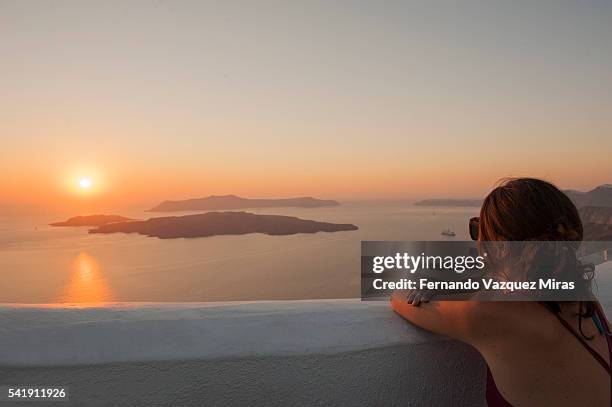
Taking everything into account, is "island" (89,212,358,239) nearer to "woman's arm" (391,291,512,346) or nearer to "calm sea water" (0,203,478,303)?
"calm sea water" (0,203,478,303)

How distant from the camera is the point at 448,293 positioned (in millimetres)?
1188

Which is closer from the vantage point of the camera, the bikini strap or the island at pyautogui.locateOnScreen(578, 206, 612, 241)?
the bikini strap

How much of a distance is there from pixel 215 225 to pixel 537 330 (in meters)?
16.2

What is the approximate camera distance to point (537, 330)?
1.00 meters

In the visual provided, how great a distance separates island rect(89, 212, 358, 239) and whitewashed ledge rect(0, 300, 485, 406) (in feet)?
47.3

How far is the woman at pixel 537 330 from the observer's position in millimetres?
993

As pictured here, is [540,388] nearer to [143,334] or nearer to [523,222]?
[523,222]

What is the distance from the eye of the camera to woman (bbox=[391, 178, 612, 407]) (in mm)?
993

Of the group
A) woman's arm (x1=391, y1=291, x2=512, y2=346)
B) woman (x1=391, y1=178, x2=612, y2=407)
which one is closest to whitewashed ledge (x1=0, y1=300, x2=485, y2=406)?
woman's arm (x1=391, y1=291, x2=512, y2=346)

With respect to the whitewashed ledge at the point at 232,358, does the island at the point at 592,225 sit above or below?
above

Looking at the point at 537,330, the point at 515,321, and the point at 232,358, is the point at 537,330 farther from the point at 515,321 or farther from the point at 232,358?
the point at 232,358

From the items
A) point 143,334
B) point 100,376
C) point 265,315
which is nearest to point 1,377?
point 100,376

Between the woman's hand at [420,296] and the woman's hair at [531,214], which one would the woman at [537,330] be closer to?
the woman's hair at [531,214]

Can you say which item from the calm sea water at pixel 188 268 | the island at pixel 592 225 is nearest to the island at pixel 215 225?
the calm sea water at pixel 188 268
